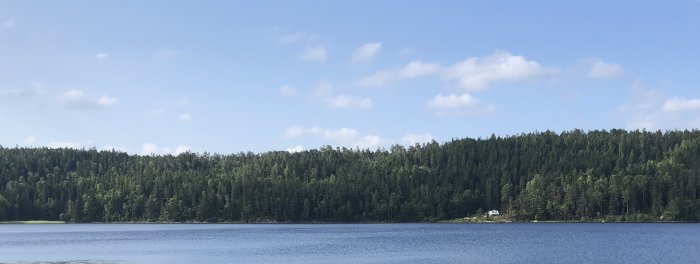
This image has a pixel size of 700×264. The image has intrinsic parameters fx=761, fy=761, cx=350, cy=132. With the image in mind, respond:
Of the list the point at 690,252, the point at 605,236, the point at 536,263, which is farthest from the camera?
the point at 605,236

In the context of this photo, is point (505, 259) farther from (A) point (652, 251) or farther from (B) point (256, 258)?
(B) point (256, 258)

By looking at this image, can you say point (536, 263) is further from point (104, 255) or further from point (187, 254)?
point (104, 255)

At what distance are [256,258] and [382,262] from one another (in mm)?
19398

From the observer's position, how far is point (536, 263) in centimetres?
9406

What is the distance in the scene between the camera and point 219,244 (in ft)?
457

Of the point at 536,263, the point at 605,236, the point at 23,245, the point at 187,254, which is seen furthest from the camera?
the point at 605,236

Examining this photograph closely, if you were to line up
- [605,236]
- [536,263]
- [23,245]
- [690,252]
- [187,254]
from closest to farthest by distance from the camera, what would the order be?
1. [536,263]
2. [690,252]
3. [187,254]
4. [23,245]
5. [605,236]

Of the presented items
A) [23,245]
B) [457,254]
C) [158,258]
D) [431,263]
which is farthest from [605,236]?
[23,245]

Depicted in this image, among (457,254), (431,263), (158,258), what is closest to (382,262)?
(431,263)

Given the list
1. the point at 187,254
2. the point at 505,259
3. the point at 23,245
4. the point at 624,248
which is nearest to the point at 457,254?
the point at 505,259

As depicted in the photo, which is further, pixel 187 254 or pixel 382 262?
pixel 187 254

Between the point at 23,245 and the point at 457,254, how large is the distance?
80.0 meters

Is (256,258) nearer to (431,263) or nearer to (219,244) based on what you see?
(431,263)

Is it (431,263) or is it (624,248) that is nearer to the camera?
(431,263)
